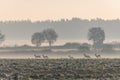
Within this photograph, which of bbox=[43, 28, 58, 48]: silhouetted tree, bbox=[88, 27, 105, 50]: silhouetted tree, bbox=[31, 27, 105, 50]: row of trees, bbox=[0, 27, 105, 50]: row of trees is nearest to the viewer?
bbox=[88, 27, 105, 50]: silhouetted tree

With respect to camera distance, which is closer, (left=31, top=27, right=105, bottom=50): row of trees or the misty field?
the misty field

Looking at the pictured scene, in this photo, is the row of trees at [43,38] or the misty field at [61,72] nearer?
the misty field at [61,72]

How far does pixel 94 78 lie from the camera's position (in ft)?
158

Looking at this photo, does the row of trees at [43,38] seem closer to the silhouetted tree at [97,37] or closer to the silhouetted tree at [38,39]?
the silhouetted tree at [38,39]

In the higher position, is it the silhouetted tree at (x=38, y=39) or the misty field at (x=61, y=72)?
the silhouetted tree at (x=38, y=39)

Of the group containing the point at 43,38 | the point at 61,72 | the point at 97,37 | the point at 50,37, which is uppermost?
the point at 50,37

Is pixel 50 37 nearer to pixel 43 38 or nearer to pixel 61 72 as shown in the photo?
pixel 43 38

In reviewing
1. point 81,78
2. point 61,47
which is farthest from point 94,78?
point 61,47

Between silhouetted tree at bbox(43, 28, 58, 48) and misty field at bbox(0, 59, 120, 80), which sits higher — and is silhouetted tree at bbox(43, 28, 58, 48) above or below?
above

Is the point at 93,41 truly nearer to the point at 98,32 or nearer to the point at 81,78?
the point at 98,32

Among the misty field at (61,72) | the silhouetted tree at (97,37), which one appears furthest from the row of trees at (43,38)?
the misty field at (61,72)

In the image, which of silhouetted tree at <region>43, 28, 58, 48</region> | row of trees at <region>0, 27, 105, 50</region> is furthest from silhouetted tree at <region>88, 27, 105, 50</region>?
silhouetted tree at <region>43, 28, 58, 48</region>

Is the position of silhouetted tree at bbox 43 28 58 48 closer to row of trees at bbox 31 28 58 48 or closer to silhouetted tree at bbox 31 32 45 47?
row of trees at bbox 31 28 58 48

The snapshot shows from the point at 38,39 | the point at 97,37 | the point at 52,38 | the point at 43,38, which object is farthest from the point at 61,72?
the point at 52,38
